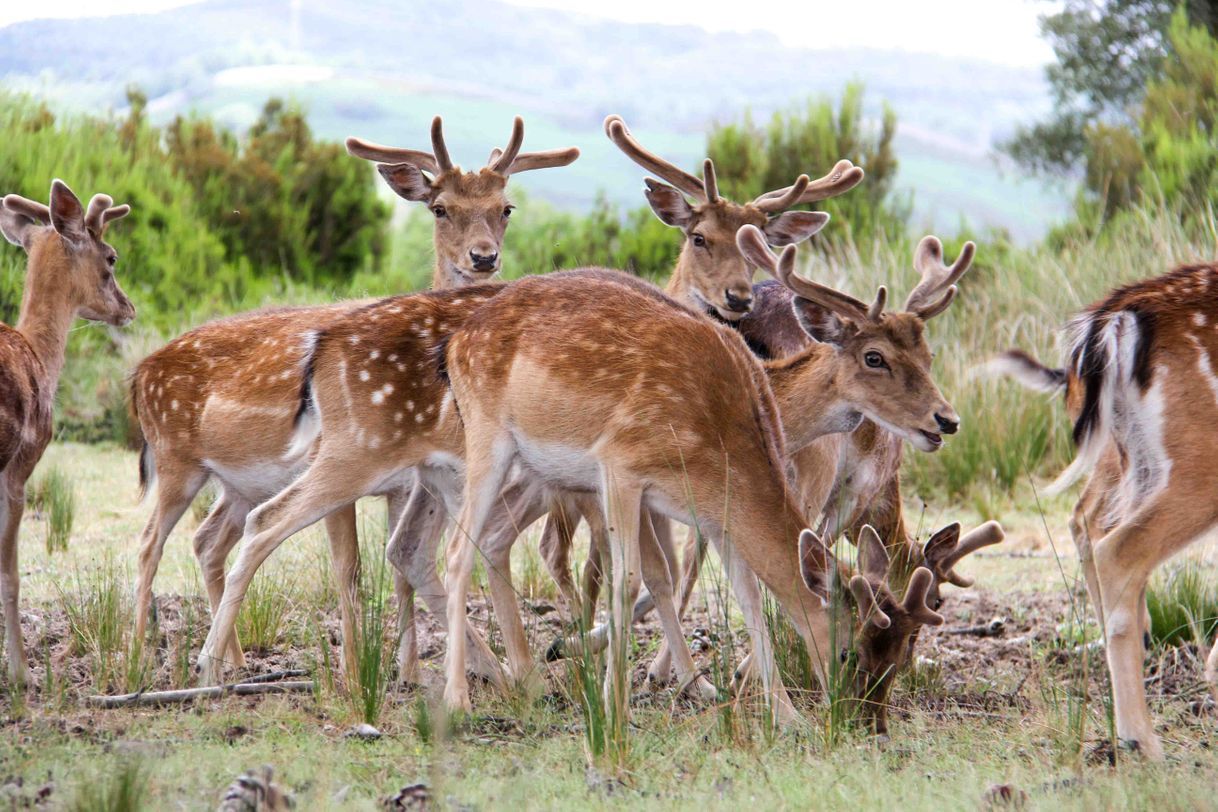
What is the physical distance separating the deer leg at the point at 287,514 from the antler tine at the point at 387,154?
2.26 m

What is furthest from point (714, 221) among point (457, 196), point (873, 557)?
point (873, 557)

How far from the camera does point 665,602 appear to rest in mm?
5562

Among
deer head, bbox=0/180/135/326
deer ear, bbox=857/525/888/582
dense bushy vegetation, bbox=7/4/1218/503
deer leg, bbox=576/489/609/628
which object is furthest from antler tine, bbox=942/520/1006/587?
dense bushy vegetation, bbox=7/4/1218/503

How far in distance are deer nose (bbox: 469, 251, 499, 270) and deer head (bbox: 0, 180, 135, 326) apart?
5.23 feet

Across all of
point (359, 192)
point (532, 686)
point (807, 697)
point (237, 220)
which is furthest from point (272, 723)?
point (359, 192)

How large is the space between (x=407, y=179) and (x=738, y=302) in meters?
1.90

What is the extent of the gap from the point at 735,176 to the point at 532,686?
1364 cm

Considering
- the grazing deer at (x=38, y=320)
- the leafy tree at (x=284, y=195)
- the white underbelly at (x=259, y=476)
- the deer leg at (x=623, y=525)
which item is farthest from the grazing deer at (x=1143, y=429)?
the leafy tree at (x=284, y=195)

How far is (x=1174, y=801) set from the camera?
3938 millimetres

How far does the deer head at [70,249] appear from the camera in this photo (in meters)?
6.53

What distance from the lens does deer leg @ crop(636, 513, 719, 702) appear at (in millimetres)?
5422

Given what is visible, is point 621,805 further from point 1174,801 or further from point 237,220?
point 237,220

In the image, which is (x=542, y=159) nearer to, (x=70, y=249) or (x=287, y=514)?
(x=70, y=249)

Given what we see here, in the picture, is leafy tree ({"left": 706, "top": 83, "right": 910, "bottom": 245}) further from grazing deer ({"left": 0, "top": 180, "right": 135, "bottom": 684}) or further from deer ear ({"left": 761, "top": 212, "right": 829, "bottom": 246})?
grazing deer ({"left": 0, "top": 180, "right": 135, "bottom": 684})
